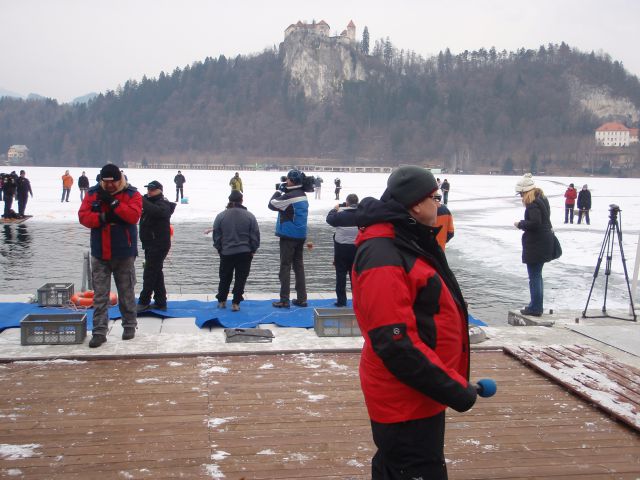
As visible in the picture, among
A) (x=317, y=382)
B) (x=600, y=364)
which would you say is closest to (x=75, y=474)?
(x=317, y=382)

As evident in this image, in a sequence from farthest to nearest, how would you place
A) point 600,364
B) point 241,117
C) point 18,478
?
1. point 241,117
2. point 600,364
3. point 18,478

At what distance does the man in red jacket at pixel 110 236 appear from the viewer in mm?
6488

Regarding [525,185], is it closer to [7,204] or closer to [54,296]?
[54,296]

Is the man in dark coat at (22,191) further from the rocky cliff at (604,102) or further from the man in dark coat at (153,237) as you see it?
the rocky cliff at (604,102)

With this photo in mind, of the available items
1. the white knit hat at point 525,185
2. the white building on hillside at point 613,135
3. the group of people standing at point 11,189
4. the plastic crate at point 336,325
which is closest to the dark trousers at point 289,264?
the plastic crate at point 336,325

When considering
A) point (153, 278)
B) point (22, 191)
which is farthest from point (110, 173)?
point (22, 191)

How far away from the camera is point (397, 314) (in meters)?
2.70

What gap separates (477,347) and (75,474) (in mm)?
3999

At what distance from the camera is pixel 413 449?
2.84 meters

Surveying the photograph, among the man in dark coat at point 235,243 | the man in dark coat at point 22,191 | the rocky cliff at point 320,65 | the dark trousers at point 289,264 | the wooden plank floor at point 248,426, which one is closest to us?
the wooden plank floor at point 248,426

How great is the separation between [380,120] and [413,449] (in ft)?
601

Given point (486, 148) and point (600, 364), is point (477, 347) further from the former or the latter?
point (486, 148)

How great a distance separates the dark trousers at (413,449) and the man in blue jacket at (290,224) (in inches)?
235

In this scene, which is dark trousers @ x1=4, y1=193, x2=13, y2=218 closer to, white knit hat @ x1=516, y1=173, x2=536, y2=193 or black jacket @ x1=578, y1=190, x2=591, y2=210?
white knit hat @ x1=516, y1=173, x2=536, y2=193
